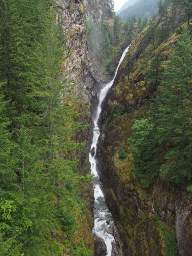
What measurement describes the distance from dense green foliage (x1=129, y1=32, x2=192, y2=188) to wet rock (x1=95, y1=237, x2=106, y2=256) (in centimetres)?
772

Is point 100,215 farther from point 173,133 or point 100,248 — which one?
point 173,133

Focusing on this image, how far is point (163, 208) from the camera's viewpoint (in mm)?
37156

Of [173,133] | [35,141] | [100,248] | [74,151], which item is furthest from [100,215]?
[35,141]

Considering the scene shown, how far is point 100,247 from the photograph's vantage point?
38.8m

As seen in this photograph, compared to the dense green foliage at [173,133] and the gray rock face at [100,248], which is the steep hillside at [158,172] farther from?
the gray rock face at [100,248]

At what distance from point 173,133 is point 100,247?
45.3 feet

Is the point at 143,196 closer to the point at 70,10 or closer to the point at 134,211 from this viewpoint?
the point at 134,211

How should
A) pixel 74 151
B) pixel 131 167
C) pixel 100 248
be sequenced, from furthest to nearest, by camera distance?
1. pixel 131 167
2. pixel 74 151
3. pixel 100 248

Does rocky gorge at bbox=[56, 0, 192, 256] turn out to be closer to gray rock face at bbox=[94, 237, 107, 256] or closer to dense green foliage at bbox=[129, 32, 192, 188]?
gray rock face at bbox=[94, 237, 107, 256]

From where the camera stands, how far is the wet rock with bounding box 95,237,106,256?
1491 inches

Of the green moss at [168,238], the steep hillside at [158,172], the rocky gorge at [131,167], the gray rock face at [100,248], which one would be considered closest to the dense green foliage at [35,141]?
the rocky gorge at [131,167]

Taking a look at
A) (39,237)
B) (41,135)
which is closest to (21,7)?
(41,135)

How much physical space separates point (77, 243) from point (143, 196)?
1178 centimetres

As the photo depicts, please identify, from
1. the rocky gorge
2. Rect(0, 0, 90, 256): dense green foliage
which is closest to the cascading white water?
the rocky gorge
